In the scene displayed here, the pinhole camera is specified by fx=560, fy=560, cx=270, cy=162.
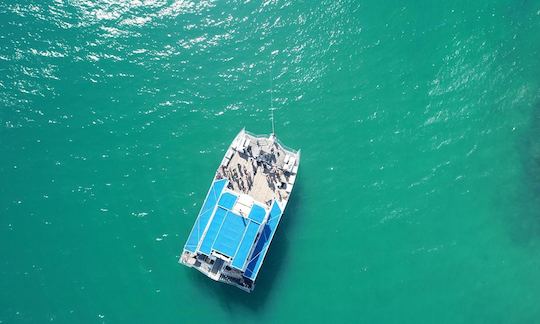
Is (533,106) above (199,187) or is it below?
above

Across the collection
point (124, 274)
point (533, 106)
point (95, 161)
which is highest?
point (533, 106)

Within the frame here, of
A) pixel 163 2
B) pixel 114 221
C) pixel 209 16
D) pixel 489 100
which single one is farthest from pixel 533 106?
pixel 114 221

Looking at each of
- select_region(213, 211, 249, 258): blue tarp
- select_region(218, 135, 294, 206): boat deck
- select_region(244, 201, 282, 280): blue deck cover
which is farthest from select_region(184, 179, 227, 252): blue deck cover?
select_region(244, 201, 282, 280): blue deck cover

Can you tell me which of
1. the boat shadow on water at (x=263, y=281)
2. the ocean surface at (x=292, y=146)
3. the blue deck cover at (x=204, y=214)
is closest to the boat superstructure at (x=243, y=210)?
the blue deck cover at (x=204, y=214)

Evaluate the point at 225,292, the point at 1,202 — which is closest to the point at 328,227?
the point at 225,292

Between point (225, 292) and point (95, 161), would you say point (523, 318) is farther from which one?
point (95, 161)

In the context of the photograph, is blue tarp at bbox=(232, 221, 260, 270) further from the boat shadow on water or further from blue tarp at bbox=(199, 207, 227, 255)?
the boat shadow on water
